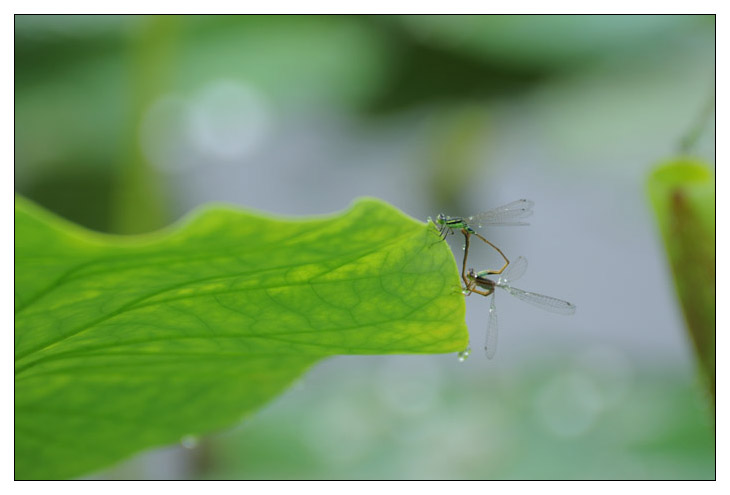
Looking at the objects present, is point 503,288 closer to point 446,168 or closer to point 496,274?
point 496,274

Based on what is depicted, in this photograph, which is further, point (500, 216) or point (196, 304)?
point (500, 216)

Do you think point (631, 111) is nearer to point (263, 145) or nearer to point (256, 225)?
point (263, 145)

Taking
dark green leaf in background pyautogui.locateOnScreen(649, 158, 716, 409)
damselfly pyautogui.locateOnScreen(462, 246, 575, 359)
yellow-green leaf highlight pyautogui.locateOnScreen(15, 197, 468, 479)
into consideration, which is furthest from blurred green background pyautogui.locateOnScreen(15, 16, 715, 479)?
dark green leaf in background pyautogui.locateOnScreen(649, 158, 716, 409)

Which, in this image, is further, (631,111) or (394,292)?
(631,111)

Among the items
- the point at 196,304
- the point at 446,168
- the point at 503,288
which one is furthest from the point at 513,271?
the point at 446,168
